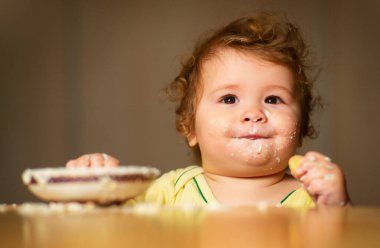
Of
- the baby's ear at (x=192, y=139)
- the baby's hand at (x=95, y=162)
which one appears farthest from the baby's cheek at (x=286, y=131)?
the baby's hand at (x=95, y=162)

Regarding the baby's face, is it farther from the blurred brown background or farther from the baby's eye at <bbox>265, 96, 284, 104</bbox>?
the blurred brown background

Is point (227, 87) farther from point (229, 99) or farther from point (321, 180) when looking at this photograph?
point (321, 180)

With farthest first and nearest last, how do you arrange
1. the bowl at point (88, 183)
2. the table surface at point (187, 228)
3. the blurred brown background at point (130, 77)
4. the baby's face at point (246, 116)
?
the blurred brown background at point (130, 77) < the baby's face at point (246, 116) < the bowl at point (88, 183) < the table surface at point (187, 228)

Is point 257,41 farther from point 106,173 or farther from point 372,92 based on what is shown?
point 372,92

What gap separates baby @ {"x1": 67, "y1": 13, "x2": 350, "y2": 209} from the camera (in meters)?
1.32

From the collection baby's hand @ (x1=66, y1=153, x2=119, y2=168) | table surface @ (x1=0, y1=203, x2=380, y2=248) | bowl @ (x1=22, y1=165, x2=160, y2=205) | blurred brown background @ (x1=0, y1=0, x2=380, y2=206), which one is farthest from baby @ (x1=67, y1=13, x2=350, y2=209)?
blurred brown background @ (x1=0, y1=0, x2=380, y2=206)

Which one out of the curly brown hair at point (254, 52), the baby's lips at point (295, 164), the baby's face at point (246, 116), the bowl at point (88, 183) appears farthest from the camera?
the curly brown hair at point (254, 52)

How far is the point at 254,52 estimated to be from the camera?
4.62 feet

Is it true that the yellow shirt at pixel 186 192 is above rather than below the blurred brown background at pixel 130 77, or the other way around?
below

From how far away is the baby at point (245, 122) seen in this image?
1.32 meters

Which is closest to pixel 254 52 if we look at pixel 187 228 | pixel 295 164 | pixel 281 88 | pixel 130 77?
pixel 281 88

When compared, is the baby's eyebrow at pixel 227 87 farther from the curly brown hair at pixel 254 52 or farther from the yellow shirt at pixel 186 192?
the yellow shirt at pixel 186 192

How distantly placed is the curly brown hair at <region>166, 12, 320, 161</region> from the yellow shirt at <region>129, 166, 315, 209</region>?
0.15 meters

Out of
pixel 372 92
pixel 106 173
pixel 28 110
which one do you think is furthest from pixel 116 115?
pixel 106 173
